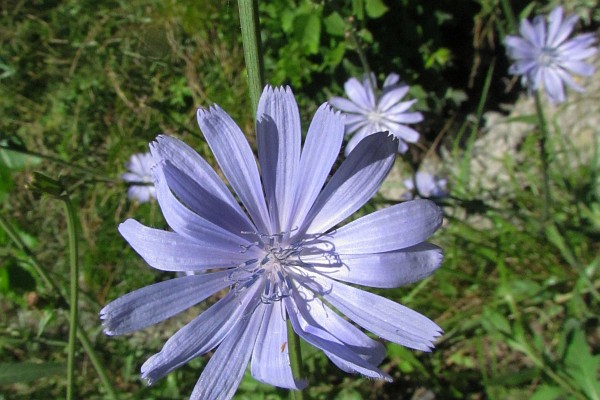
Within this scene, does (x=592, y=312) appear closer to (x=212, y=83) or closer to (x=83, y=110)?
(x=212, y=83)

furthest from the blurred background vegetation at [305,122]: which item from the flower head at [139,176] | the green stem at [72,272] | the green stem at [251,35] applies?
the green stem at [251,35]

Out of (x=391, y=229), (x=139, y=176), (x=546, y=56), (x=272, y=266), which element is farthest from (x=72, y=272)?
(x=546, y=56)

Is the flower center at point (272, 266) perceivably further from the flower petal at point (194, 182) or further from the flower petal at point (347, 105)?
the flower petal at point (347, 105)

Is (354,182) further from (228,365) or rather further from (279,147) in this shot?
(228,365)

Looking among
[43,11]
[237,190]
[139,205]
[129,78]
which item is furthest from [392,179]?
[43,11]

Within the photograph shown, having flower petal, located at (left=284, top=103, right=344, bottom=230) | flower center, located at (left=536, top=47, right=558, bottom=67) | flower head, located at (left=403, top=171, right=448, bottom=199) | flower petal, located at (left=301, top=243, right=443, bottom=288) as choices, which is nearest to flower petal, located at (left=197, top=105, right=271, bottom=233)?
flower petal, located at (left=284, top=103, right=344, bottom=230)

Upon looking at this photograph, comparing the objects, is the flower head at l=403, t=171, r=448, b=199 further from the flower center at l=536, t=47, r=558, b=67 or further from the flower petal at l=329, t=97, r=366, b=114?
the flower center at l=536, t=47, r=558, b=67
